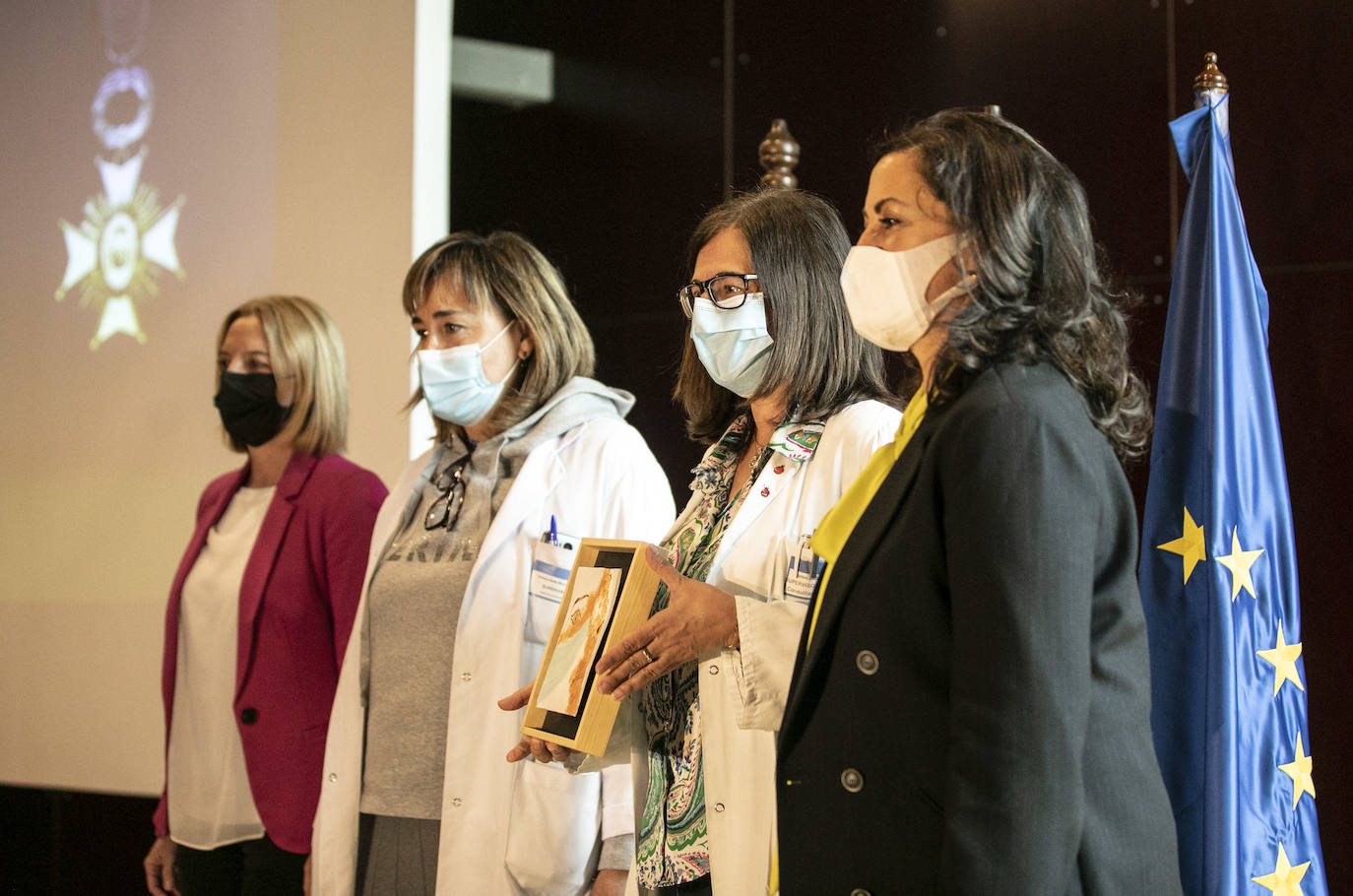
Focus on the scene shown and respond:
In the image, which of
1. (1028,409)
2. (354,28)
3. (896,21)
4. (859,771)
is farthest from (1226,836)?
(354,28)

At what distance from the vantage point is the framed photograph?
1.69 metres

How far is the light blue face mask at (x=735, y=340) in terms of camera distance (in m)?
1.83

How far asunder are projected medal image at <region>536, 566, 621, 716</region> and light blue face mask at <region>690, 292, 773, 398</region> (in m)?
0.37

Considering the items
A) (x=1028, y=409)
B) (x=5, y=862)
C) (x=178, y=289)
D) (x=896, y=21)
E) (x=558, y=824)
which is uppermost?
(x=896, y=21)

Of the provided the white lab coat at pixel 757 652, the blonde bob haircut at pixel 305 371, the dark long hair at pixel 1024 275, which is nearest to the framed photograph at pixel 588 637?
the white lab coat at pixel 757 652

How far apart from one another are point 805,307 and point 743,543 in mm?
396

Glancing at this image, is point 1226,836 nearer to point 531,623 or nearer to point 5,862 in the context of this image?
point 531,623

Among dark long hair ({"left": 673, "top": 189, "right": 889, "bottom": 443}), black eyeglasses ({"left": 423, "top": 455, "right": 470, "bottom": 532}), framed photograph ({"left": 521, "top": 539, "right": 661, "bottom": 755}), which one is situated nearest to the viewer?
framed photograph ({"left": 521, "top": 539, "right": 661, "bottom": 755})

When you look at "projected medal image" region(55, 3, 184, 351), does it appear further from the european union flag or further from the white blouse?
the european union flag

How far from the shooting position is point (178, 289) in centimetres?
434

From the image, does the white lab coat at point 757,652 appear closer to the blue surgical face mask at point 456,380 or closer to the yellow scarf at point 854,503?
the yellow scarf at point 854,503

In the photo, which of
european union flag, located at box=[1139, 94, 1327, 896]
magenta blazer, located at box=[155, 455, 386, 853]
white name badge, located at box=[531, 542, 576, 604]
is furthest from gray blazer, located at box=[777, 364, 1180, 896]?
Answer: magenta blazer, located at box=[155, 455, 386, 853]

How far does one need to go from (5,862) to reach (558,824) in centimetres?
331

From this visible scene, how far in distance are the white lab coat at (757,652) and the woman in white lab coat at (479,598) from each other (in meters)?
0.36
